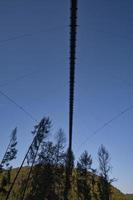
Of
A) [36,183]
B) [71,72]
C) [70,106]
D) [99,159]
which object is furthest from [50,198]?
[71,72]

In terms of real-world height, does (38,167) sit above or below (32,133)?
below

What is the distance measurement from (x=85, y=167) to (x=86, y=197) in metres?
5.94

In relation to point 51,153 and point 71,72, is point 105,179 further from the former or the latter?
point 71,72

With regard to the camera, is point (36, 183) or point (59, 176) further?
point (59, 176)

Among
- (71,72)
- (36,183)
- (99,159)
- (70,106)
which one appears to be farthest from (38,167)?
(71,72)

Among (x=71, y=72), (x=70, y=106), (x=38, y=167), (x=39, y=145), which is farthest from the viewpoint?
(x=38, y=167)

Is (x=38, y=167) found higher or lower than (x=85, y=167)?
lower

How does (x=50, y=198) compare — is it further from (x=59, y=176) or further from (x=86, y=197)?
(x=86, y=197)

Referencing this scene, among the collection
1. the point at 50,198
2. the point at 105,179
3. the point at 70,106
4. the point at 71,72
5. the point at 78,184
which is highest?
the point at 78,184

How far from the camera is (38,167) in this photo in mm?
46656

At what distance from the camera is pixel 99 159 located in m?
49.6

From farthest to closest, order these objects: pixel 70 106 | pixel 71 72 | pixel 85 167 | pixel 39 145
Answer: pixel 85 167
pixel 39 145
pixel 70 106
pixel 71 72

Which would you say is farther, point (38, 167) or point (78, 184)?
point (78, 184)

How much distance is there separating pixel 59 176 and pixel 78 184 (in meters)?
7.88
